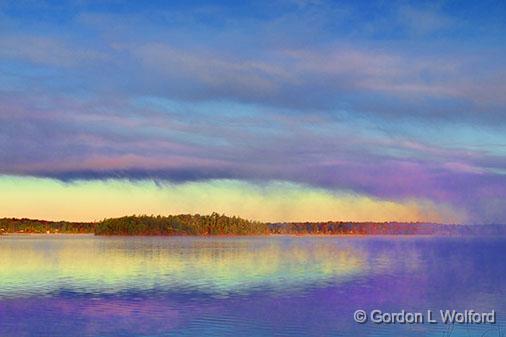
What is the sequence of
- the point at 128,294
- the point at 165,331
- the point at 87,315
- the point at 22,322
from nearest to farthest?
the point at 165,331, the point at 22,322, the point at 87,315, the point at 128,294

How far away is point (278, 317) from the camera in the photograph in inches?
1319

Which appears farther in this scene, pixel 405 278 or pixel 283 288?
A: pixel 405 278

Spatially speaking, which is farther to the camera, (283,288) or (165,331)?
(283,288)

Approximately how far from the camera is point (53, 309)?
36406mm

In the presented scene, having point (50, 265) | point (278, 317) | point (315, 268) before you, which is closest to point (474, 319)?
point (278, 317)

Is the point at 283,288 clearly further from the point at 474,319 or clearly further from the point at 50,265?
the point at 50,265

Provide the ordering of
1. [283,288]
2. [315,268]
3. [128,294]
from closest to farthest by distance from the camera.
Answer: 1. [128,294]
2. [283,288]
3. [315,268]

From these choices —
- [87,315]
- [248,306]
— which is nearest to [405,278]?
[248,306]

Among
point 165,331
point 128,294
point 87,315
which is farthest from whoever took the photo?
point 128,294

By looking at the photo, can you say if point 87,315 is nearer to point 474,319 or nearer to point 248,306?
point 248,306

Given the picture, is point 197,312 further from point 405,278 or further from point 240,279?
point 405,278

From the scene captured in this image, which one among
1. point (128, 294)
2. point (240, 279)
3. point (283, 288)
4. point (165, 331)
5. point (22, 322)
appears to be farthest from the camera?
point (240, 279)

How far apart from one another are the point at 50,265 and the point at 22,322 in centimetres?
4023

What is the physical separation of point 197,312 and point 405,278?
25527 mm
